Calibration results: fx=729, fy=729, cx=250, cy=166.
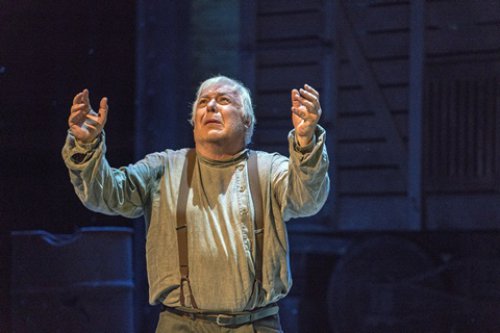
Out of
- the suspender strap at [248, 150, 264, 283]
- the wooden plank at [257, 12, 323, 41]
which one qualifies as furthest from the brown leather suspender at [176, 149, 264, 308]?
the wooden plank at [257, 12, 323, 41]

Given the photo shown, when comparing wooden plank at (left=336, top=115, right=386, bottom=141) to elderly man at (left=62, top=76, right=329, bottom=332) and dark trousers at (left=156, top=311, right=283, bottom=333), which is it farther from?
dark trousers at (left=156, top=311, right=283, bottom=333)

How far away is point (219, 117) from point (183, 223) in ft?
1.21

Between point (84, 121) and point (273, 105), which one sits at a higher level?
point (273, 105)

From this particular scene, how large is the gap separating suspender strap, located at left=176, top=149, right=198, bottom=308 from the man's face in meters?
0.11

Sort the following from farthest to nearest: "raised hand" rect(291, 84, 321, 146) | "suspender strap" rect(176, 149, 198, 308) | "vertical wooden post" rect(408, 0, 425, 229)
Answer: "vertical wooden post" rect(408, 0, 425, 229)
"suspender strap" rect(176, 149, 198, 308)
"raised hand" rect(291, 84, 321, 146)

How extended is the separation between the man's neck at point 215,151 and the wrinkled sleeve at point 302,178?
0.49ft

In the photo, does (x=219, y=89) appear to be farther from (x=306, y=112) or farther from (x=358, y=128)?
(x=358, y=128)

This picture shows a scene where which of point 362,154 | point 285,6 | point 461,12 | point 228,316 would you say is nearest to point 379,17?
point 461,12

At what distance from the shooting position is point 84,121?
7.16 ft

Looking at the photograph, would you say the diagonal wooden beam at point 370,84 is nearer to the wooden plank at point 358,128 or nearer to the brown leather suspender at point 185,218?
the wooden plank at point 358,128

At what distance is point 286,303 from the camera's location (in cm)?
436

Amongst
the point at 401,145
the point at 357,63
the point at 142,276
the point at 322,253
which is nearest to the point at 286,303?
the point at 322,253

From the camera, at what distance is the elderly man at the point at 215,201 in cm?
216

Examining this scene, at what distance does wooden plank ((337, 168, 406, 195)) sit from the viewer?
13.4 feet
